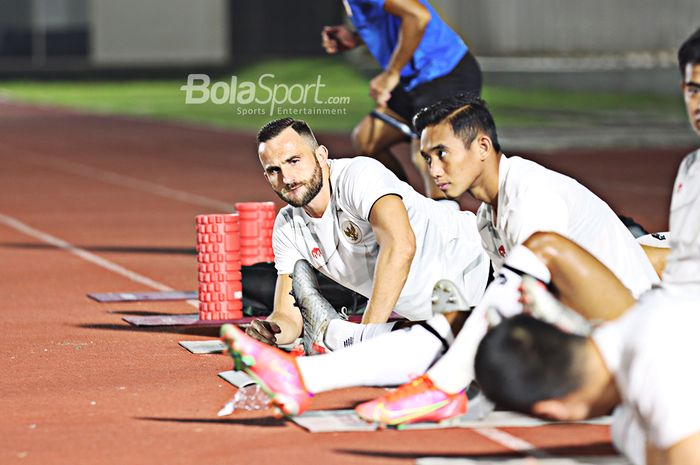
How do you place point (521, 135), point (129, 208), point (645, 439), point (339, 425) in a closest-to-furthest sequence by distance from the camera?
point (645, 439) → point (339, 425) → point (129, 208) → point (521, 135)

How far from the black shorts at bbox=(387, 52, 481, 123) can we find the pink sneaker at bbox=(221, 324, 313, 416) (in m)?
4.67

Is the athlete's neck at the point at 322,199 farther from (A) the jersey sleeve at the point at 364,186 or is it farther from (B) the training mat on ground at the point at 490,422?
(B) the training mat on ground at the point at 490,422

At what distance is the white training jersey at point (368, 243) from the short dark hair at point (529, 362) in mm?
2215

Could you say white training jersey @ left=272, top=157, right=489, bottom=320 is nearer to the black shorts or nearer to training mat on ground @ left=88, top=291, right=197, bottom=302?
training mat on ground @ left=88, top=291, right=197, bottom=302

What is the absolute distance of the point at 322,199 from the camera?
680 cm

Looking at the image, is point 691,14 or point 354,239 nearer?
point 354,239

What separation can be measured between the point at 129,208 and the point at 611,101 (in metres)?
19.8

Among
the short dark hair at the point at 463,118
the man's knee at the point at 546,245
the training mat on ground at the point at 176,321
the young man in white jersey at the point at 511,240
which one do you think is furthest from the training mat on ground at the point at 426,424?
the training mat on ground at the point at 176,321

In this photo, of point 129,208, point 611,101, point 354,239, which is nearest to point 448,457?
point 354,239

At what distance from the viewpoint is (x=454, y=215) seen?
7.27 metres

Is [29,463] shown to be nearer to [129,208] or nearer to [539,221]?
[539,221]

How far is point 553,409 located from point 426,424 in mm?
1119

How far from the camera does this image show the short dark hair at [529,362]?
4.39 m

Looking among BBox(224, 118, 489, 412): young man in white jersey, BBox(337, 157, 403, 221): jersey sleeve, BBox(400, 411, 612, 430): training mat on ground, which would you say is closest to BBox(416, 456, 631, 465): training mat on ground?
BBox(400, 411, 612, 430): training mat on ground
